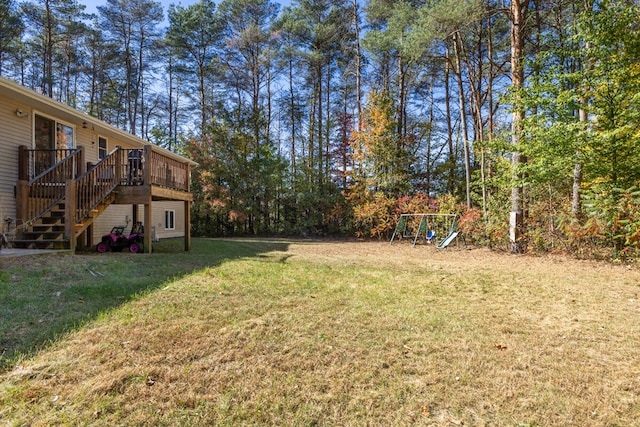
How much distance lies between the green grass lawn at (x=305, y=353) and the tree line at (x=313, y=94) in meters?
6.67

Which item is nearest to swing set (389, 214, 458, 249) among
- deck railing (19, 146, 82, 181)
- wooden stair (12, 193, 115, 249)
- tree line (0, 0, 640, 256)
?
tree line (0, 0, 640, 256)

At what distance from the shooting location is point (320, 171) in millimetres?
18188

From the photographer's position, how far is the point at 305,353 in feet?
8.60

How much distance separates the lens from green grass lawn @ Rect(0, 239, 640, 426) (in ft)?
6.28

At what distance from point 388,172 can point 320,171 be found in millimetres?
4090

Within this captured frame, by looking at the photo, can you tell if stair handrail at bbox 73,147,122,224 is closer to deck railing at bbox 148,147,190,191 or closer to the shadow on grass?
deck railing at bbox 148,147,190,191

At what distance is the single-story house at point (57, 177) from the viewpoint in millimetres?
6637

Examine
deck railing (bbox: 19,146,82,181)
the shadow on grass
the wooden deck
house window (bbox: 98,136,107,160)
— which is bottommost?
the shadow on grass

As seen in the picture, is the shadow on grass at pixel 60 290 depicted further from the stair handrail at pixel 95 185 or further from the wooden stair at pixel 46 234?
the stair handrail at pixel 95 185

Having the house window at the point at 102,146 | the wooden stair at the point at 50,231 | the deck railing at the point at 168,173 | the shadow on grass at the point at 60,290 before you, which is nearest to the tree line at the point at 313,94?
the house window at the point at 102,146

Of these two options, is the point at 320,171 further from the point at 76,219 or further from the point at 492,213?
the point at 76,219

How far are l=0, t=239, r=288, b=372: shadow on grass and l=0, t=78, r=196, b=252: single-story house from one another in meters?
1.34

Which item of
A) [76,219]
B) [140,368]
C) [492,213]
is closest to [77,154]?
[76,219]

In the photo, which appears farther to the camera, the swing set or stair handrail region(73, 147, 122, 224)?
the swing set
